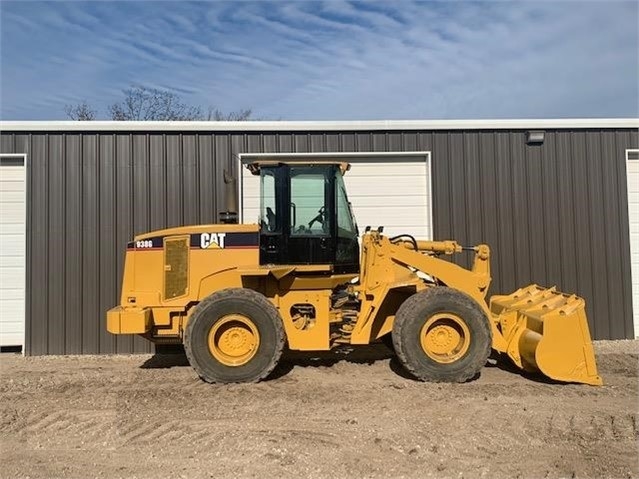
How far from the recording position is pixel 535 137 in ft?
32.2

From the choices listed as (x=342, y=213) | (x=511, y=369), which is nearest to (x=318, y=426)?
(x=342, y=213)

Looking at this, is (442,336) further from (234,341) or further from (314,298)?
(234,341)

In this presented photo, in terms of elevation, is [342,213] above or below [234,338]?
above

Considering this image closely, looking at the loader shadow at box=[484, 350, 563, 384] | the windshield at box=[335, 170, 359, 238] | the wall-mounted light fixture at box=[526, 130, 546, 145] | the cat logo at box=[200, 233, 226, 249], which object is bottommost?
the loader shadow at box=[484, 350, 563, 384]

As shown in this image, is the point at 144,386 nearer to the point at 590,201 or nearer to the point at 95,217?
the point at 95,217

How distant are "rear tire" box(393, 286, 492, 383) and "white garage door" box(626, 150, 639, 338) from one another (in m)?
4.97

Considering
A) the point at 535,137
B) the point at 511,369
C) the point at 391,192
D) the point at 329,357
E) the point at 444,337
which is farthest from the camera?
the point at 391,192

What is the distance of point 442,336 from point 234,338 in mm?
2621

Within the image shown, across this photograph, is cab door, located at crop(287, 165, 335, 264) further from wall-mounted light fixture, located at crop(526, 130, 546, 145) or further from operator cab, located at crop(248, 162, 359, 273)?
wall-mounted light fixture, located at crop(526, 130, 546, 145)

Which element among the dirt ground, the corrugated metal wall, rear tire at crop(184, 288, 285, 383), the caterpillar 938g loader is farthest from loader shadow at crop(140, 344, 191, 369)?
rear tire at crop(184, 288, 285, 383)

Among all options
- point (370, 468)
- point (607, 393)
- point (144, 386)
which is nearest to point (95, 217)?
point (144, 386)

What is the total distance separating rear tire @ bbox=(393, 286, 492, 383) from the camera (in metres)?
6.68

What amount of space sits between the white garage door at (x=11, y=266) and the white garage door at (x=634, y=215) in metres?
11.0

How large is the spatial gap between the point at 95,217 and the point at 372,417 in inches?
246
